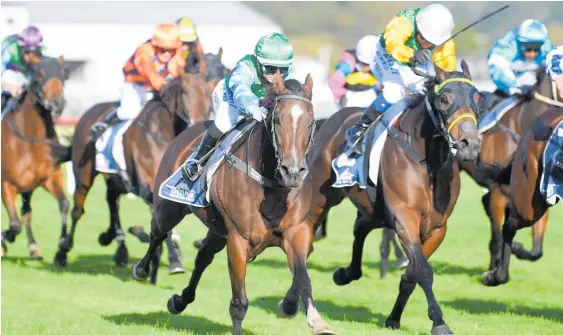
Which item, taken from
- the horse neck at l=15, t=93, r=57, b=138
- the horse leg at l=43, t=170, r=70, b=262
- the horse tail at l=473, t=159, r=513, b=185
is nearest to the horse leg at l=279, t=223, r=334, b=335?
the horse tail at l=473, t=159, r=513, b=185

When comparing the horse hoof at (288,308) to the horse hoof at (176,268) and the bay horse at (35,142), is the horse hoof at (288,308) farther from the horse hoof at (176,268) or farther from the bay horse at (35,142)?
the bay horse at (35,142)

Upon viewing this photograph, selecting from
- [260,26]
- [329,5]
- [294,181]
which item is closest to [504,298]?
[294,181]

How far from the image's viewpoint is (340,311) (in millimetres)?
9086

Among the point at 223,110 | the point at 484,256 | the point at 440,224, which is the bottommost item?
the point at 484,256

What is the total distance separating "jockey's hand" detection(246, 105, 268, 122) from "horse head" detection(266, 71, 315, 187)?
18 centimetres

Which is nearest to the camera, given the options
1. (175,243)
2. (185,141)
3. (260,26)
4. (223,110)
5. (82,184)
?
(223,110)

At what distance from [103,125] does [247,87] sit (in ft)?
16.7

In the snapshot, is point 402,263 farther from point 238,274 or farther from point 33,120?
point 238,274

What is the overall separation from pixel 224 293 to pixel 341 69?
141 inches

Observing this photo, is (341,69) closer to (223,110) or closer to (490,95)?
(490,95)

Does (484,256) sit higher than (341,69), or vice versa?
(341,69)

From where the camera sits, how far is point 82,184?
12375mm

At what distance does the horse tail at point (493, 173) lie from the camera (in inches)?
409

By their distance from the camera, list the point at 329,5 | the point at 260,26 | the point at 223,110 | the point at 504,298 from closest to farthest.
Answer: the point at 223,110 < the point at 504,298 < the point at 260,26 < the point at 329,5
